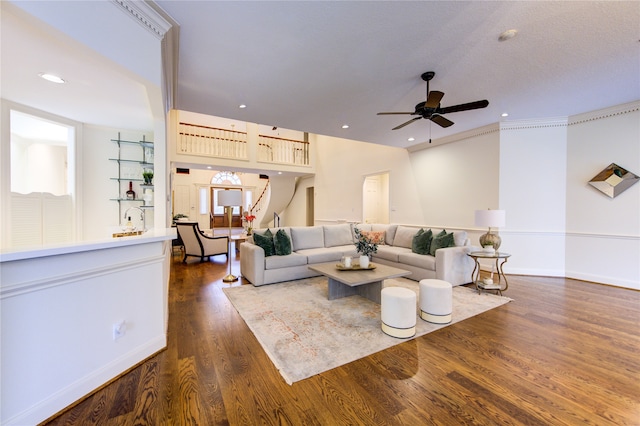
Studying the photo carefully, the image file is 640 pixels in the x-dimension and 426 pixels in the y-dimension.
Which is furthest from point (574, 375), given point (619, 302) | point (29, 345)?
point (29, 345)

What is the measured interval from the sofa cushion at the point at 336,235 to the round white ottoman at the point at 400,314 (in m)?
2.87

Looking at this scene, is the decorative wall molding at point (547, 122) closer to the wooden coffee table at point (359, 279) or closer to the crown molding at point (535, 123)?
the crown molding at point (535, 123)

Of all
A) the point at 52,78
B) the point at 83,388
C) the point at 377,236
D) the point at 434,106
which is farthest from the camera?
the point at 377,236

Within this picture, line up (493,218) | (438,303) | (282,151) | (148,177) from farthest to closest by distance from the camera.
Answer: (282,151) < (493,218) < (148,177) < (438,303)

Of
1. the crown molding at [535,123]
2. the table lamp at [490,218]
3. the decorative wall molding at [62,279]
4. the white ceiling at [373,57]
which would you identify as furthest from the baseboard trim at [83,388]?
the crown molding at [535,123]

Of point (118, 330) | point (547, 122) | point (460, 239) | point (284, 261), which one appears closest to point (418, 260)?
point (460, 239)

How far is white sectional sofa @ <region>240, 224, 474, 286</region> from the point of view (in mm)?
4164

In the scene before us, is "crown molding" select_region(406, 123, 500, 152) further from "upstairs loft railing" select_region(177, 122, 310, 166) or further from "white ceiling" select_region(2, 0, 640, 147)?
"upstairs loft railing" select_region(177, 122, 310, 166)

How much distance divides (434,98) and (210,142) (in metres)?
5.75

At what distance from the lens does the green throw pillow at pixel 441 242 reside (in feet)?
14.4

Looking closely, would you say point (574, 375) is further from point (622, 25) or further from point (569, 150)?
point (569, 150)

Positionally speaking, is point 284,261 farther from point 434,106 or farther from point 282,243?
point 434,106

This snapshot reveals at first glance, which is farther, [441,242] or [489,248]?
[441,242]

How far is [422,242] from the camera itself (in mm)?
4703
